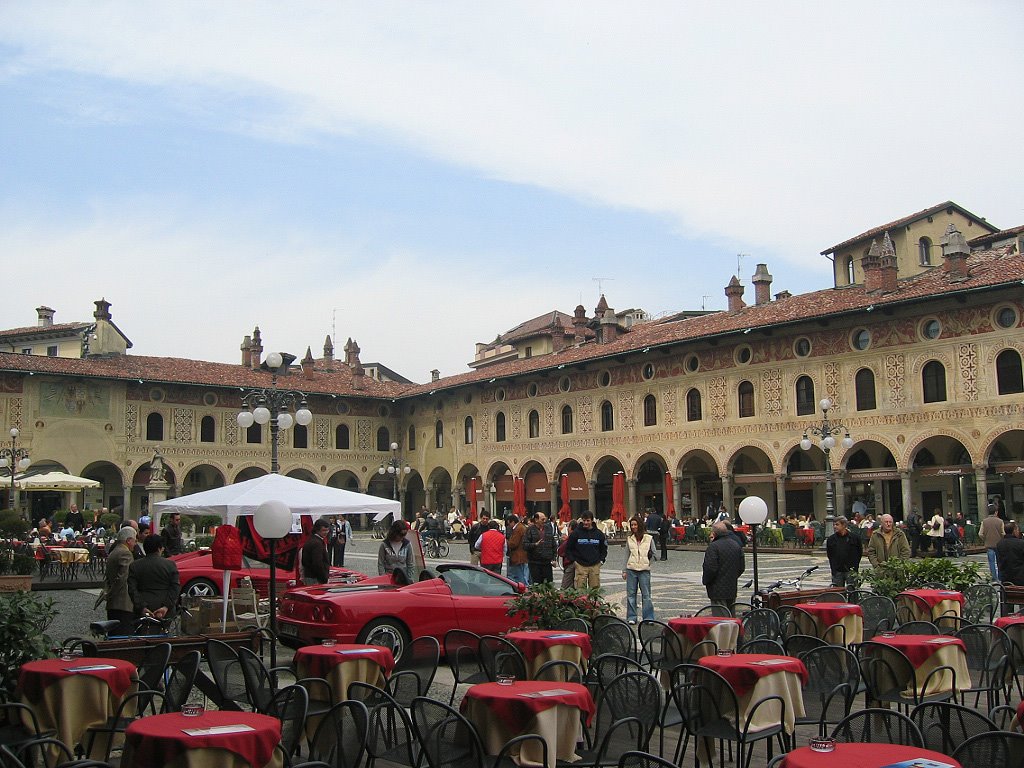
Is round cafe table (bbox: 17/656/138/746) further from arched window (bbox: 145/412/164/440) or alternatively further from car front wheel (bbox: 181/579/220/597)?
arched window (bbox: 145/412/164/440)

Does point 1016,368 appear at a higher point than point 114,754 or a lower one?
higher

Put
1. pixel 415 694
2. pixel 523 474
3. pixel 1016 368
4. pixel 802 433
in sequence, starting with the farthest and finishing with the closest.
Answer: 1. pixel 523 474
2. pixel 802 433
3. pixel 1016 368
4. pixel 415 694

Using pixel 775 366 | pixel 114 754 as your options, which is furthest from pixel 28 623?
pixel 775 366

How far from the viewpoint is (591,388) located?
3909 cm

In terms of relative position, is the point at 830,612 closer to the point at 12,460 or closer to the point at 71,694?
the point at 71,694

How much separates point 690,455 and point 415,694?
103 ft

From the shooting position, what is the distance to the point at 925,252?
3941 centimetres

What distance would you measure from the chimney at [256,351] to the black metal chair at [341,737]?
45.5 metres

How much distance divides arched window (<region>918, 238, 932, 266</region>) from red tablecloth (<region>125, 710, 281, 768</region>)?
1531 inches

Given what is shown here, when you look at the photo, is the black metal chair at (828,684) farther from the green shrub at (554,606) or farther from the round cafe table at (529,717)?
the green shrub at (554,606)

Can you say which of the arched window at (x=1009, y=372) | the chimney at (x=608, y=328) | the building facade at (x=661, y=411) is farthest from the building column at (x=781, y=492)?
the chimney at (x=608, y=328)

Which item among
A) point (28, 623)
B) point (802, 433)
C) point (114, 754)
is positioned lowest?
point (114, 754)

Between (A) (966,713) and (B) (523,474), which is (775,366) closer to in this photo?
(B) (523,474)

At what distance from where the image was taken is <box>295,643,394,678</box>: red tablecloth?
6574mm
